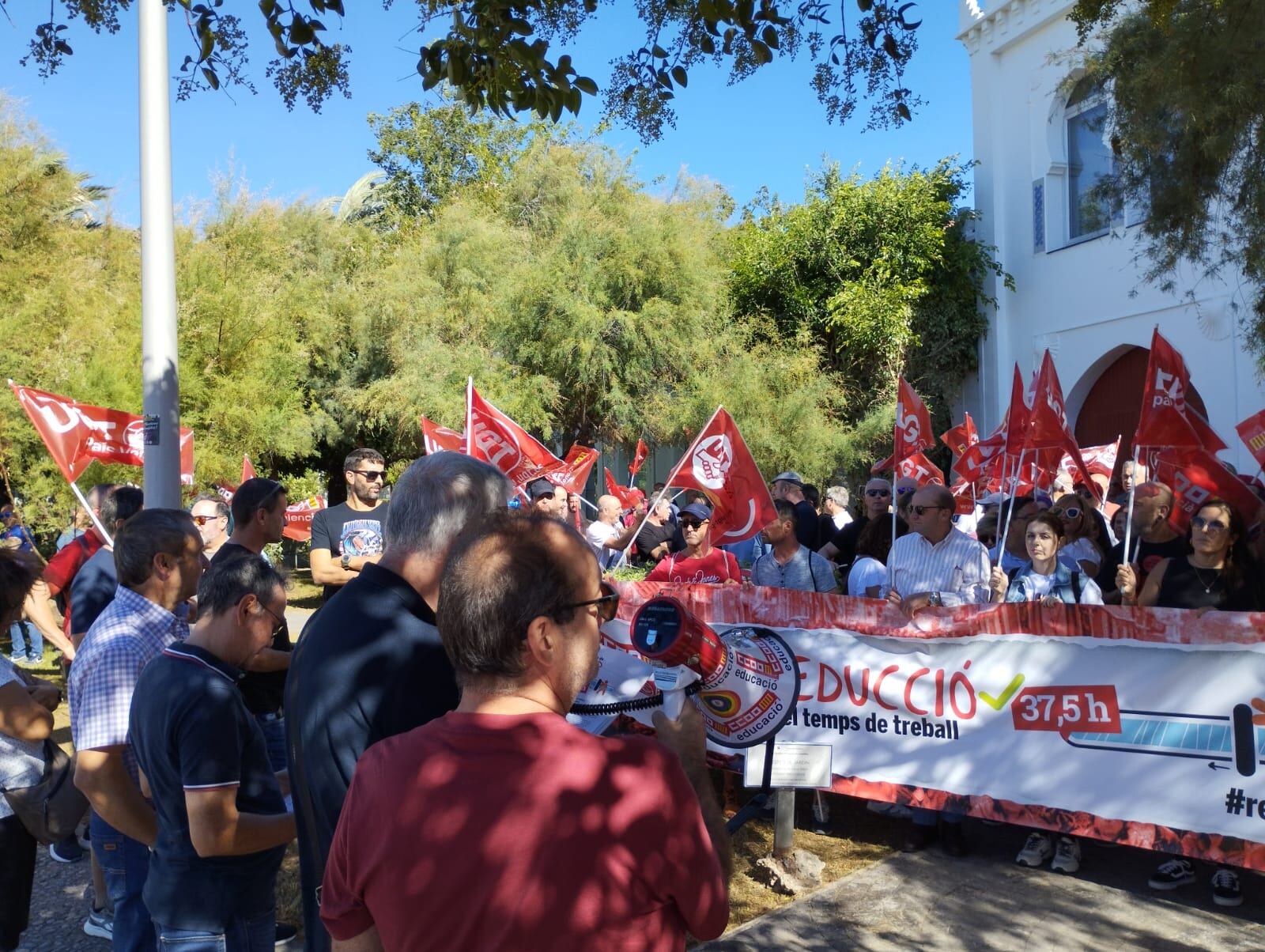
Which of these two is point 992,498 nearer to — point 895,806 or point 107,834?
point 895,806

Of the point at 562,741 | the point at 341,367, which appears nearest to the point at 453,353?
the point at 341,367

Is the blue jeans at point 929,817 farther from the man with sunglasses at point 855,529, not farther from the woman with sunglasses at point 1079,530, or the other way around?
the man with sunglasses at point 855,529

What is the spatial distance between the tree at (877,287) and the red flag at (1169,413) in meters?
13.6

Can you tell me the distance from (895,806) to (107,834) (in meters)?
4.21

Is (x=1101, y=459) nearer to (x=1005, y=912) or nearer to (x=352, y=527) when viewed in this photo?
(x=1005, y=912)

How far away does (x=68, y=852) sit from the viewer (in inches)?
240

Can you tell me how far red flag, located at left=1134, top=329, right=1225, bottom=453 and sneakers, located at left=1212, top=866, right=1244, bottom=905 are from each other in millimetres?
3322

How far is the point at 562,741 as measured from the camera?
1.72 metres

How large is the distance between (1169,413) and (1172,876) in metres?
3.50

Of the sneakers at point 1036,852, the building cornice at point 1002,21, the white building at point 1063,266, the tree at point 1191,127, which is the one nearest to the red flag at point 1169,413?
the tree at point 1191,127

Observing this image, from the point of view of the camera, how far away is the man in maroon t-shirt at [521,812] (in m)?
1.66

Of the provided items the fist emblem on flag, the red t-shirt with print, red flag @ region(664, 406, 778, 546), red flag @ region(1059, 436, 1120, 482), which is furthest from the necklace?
red flag @ region(1059, 436, 1120, 482)

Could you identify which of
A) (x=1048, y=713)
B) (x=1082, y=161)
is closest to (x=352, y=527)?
(x=1048, y=713)

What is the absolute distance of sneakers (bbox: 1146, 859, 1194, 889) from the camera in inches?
203
